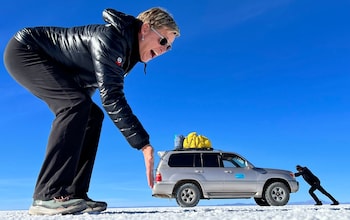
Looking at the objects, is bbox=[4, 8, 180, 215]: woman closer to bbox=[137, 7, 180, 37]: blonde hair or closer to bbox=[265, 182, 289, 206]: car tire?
bbox=[137, 7, 180, 37]: blonde hair

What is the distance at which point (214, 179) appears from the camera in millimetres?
13602

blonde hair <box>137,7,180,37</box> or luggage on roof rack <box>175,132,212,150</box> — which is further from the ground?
luggage on roof rack <box>175,132,212,150</box>

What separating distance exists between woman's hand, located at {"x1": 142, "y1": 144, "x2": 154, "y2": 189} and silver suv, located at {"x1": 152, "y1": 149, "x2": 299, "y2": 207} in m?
10.6

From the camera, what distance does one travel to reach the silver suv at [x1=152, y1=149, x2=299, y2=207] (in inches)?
521

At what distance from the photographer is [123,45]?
2926 mm

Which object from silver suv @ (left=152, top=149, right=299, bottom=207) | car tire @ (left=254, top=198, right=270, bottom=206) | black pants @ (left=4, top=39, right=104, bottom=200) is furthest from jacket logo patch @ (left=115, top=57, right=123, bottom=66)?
car tire @ (left=254, top=198, right=270, bottom=206)

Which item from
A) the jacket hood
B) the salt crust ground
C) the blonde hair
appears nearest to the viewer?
the salt crust ground

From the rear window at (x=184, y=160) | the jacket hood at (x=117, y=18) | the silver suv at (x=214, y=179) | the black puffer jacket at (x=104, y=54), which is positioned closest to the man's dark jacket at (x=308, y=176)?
the silver suv at (x=214, y=179)

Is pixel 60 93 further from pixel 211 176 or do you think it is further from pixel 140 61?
pixel 211 176

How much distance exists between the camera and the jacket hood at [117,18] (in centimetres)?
295

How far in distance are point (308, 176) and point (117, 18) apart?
13343 millimetres

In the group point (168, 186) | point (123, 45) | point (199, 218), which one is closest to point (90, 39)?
point (123, 45)

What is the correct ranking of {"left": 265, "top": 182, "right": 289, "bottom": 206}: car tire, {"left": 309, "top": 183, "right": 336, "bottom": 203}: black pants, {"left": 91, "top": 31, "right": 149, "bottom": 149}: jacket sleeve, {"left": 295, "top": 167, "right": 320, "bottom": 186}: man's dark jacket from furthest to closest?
1. {"left": 295, "top": 167, "right": 320, "bottom": 186}: man's dark jacket
2. {"left": 309, "top": 183, "right": 336, "bottom": 203}: black pants
3. {"left": 265, "top": 182, "right": 289, "bottom": 206}: car tire
4. {"left": 91, "top": 31, "right": 149, "bottom": 149}: jacket sleeve

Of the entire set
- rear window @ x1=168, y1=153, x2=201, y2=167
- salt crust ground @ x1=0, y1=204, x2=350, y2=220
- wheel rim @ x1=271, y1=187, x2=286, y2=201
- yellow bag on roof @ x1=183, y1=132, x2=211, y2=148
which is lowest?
salt crust ground @ x1=0, y1=204, x2=350, y2=220
